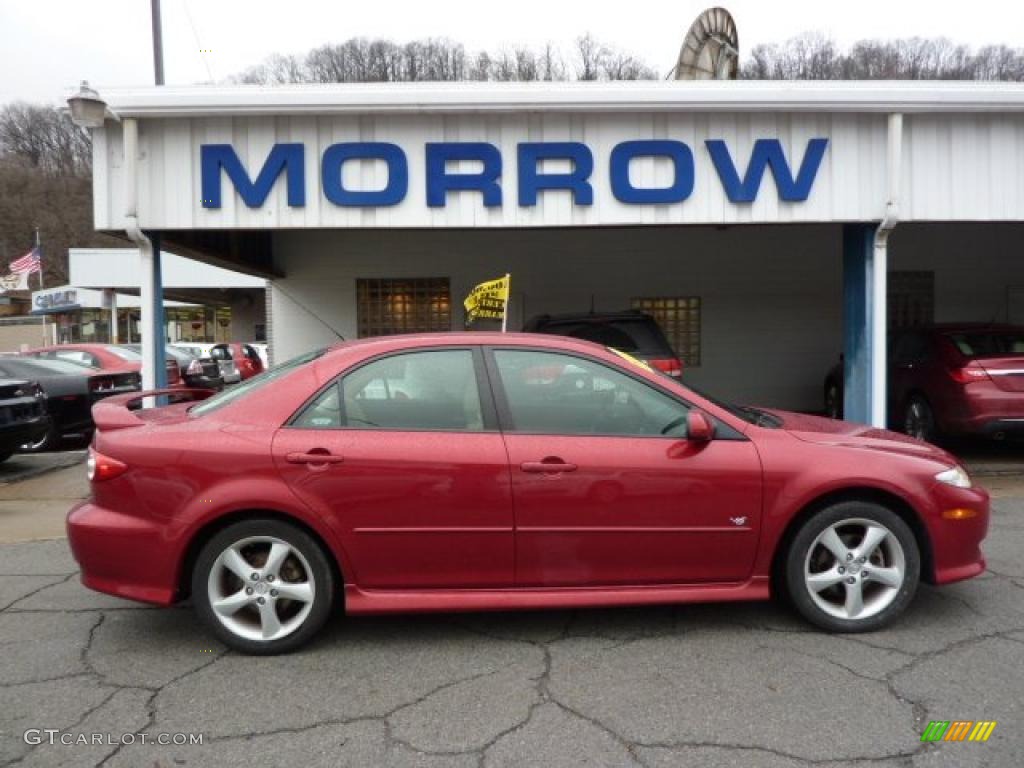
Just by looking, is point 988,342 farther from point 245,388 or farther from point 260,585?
point 260,585

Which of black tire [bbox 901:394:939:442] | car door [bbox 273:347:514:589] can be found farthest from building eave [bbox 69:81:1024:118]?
car door [bbox 273:347:514:589]

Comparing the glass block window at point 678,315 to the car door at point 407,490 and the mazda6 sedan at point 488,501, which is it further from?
the car door at point 407,490

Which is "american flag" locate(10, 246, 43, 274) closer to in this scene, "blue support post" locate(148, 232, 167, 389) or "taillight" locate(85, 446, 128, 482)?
"blue support post" locate(148, 232, 167, 389)

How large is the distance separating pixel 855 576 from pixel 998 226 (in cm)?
1104

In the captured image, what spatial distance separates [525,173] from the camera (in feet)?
23.7

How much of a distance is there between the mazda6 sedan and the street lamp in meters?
4.01

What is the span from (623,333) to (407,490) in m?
4.81

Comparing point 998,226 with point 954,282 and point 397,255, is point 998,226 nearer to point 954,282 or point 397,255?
point 954,282

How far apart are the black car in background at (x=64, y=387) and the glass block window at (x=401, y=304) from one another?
3.70 metres

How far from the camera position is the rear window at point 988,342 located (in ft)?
26.2

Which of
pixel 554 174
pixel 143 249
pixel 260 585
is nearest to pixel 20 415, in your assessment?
pixel 143 249

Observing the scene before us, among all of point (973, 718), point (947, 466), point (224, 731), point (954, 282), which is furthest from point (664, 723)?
point (954, 282)

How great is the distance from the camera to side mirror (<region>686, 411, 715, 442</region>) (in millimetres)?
3551

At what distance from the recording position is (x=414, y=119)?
720 cm
